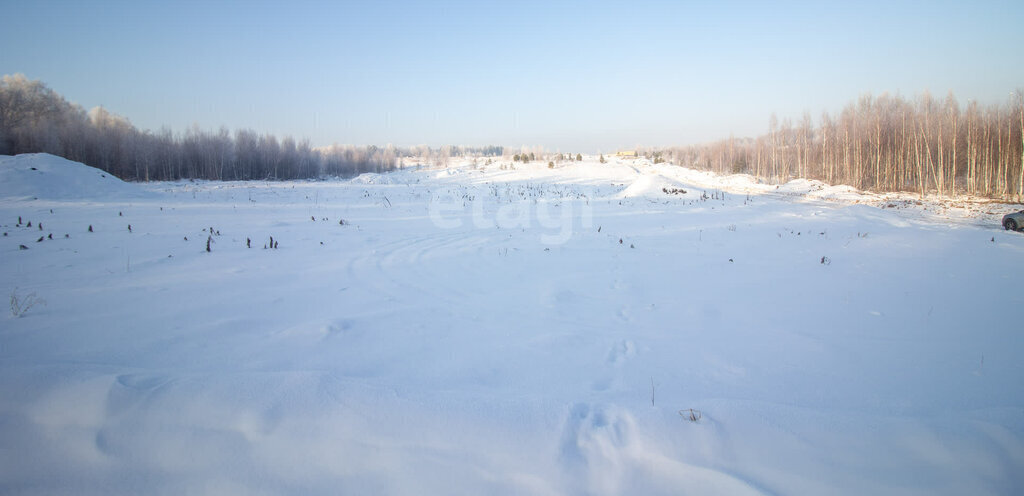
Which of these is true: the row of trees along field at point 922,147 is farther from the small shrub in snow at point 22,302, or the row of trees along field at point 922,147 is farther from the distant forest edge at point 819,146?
the small shrub in snow at point 22,302

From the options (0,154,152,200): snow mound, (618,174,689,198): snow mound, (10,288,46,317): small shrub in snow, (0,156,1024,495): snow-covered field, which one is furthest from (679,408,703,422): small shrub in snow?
(0,154,152,200): snow mound

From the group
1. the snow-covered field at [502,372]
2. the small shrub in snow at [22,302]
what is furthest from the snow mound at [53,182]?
the small shrub in snow at [22,302]

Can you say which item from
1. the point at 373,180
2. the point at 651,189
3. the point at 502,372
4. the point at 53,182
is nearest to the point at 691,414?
the point at 502,372

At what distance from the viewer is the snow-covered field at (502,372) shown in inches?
70.2

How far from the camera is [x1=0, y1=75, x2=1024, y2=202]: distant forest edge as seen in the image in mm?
25734

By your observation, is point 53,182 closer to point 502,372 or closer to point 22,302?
point 22,302

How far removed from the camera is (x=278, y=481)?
1702 mm

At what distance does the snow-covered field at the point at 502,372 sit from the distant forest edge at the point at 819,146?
2880cm

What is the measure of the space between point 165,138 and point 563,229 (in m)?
48.2

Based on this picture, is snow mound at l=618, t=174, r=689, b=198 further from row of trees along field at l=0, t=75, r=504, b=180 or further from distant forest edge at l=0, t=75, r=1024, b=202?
row of trees along field at l=0, t=75, r=504, b=180

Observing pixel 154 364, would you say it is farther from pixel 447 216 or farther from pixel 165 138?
pixel 165 138

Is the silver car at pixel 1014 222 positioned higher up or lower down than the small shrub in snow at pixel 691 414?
higher up

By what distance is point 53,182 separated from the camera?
16.3m

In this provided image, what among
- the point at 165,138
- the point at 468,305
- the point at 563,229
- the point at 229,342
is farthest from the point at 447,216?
the point at 165,138
